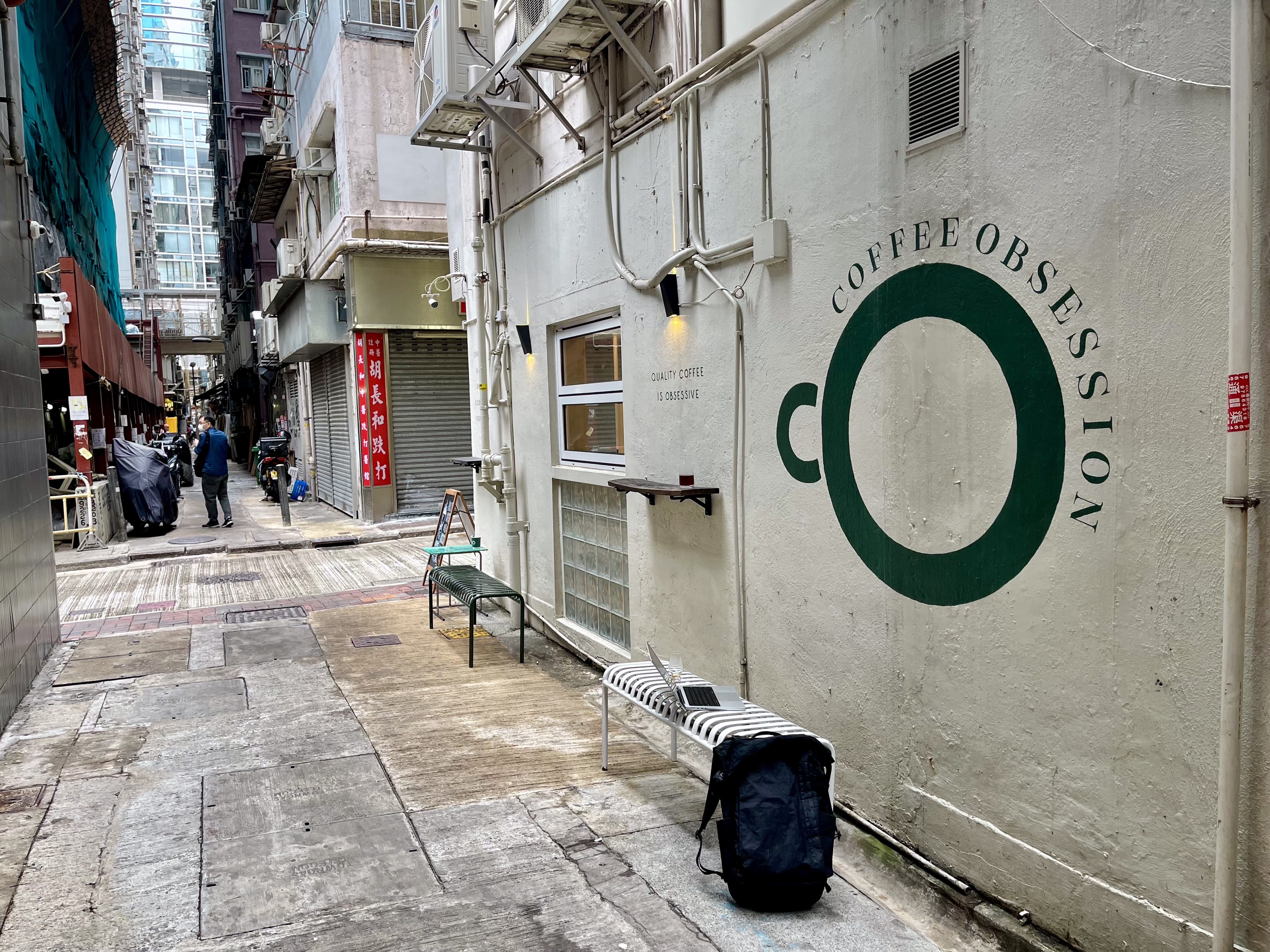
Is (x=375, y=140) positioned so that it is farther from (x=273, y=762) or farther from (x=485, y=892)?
(x=485, y=892)

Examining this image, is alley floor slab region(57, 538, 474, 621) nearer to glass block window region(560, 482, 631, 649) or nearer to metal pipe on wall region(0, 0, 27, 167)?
glass block window region(560, 482, 631, 649)

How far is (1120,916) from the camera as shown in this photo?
3338mm

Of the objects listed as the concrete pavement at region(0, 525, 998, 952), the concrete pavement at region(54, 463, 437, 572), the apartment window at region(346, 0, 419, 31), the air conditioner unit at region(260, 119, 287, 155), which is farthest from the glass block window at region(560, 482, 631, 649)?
the air conditioner unit at region(260, 119, 287, 155)

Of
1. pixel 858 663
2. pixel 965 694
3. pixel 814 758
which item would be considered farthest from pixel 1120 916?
pixel 858 663

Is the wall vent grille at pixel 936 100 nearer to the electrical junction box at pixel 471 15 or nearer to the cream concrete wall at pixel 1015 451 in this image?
the cream concrete wall at pixel 1015 451

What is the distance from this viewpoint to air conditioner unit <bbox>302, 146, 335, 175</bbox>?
19906 mm

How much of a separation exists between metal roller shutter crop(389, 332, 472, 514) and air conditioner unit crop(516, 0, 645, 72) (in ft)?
36.9

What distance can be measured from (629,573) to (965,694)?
3.63 metres

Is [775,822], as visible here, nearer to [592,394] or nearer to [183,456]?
[592,394]

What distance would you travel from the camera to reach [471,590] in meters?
8.45

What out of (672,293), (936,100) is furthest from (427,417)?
(936,100)

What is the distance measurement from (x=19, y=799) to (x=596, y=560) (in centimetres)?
442

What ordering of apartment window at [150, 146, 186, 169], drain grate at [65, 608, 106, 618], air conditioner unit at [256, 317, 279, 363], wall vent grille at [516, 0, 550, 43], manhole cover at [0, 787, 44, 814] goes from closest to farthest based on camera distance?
manhole cover at [0, 787, 44, 814] → wall vent grille at [516, 0, 550, 43] → drain grate at [65, 608, 106, 618] → air conditioner unit at [256, 317, 279, 363] → apartment window at [150, 146, 186, 169]

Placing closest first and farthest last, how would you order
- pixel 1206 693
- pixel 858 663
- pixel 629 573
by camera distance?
pixel 1206 693, pixel 858 663, pixel 629 573
